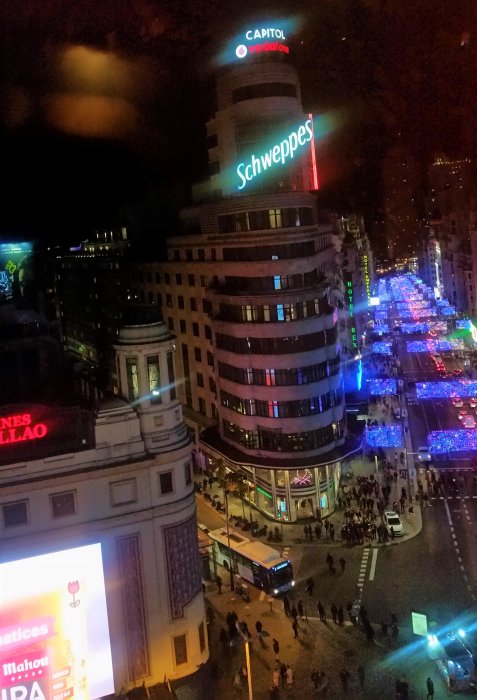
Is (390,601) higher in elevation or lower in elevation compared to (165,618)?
lower

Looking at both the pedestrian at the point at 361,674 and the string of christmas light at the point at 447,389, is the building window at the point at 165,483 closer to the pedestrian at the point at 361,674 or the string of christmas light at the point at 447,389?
the pedestrian at the point at 361,674

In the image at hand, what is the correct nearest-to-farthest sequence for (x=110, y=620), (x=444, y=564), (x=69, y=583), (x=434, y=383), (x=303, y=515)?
(x=69, y=583) < (x=110, y=620) < (x=444, y=564) < (x=303, y=515) < (x=434, y=383)

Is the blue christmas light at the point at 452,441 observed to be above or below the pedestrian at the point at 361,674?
above

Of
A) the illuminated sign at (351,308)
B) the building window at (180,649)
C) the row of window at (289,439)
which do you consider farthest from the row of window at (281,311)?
the illuminated sign at (351,308)

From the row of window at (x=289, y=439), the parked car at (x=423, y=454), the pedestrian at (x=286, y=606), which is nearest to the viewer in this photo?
the pedestrian at (x=286, y=606)

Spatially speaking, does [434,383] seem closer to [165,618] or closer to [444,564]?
[444,564]

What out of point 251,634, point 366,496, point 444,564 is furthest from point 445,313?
point 251,634

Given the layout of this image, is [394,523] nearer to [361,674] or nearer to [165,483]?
[361,674]
